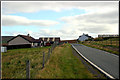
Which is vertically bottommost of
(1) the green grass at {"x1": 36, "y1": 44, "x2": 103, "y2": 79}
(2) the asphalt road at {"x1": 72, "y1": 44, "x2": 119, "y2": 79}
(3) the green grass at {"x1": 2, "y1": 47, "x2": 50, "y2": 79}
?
(3) the green grass at {"x1": 2, "y1": 47, "x2": 50, "y2": 79}

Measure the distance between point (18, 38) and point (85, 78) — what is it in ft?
209

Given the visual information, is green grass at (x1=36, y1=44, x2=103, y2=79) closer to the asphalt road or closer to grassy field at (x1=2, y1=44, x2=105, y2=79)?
grassy field at (x1=2, y1=44, x2=105, y2=79)

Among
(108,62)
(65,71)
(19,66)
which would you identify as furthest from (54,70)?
(19,66)

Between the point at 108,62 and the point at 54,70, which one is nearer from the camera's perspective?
the point at 54,70

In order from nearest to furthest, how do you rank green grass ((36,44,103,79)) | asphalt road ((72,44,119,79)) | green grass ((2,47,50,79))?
1. green grass ((36,44,103,79))
2. asphalt road ((72,44,119,79))
3. green grass ((2,47,50,79))

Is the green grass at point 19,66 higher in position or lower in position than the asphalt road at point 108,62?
lower

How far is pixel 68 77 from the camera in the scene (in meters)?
8.14

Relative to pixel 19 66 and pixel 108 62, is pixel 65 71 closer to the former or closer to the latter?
pixel 108 62

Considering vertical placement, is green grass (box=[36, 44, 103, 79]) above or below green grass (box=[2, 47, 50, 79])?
above

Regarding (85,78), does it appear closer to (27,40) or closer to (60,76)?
(60,76)

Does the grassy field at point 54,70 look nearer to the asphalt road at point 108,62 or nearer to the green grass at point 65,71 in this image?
the green grass at point 65,71

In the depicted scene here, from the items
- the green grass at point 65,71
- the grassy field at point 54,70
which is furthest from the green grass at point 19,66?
the green grass at point 65,71

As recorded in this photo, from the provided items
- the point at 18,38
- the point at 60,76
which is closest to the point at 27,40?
the point at 18,38

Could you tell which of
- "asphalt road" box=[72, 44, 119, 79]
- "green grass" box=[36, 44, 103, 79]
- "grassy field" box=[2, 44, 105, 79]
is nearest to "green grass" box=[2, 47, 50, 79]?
"grassy field" box=[2, 44, 105, 79]
